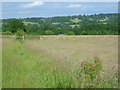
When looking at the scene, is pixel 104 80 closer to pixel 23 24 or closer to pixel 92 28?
pixel 23 24

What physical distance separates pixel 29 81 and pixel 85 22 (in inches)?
2068

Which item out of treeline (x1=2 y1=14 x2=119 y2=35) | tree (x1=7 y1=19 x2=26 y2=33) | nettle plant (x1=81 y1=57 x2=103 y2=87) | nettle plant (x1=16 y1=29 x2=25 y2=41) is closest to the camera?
nettle plant (x1=81 y1=57 x2=103 y2=87)

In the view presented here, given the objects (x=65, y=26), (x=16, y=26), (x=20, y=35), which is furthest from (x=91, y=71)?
(x=65, y=26)

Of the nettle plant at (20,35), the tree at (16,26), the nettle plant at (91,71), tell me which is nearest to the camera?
the nettle plant at (91,71)

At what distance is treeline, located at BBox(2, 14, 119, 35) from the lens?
159 feet

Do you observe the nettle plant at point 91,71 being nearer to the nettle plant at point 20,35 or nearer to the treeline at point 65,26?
the nettle plant at point 20,35

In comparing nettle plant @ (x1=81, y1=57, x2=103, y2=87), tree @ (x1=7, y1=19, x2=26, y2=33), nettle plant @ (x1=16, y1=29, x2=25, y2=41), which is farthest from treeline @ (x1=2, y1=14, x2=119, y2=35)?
nettle plant @ (x1=81, y1=57, x2=103, y2=87)

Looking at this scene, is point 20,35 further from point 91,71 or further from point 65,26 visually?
point 91,71

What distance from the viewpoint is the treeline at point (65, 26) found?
4839cm

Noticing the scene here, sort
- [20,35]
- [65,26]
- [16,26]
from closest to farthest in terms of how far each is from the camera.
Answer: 1. [20,35]
2. [16,26]
3. [65,26]

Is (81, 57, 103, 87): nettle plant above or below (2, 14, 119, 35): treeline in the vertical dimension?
above

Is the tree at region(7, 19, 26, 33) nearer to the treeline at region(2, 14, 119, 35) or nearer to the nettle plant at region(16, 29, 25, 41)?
the treeline at region(2, 14, 119, 35)

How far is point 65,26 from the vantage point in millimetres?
59594

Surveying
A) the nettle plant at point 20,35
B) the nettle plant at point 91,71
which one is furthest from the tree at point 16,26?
the nettle plant at point 91,71
